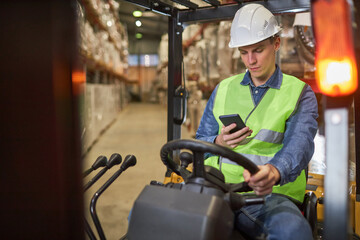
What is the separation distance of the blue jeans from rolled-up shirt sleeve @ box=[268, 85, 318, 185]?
0.39 feet

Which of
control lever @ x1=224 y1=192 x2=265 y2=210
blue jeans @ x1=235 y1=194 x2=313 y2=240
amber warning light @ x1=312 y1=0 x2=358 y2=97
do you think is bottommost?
blue jeans @ x1=235 y1=194 x2=313 y2=240

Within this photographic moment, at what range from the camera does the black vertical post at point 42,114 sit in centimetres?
85

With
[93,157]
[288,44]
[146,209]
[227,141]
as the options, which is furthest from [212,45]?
[146,209]

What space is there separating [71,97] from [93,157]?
17.7 feet

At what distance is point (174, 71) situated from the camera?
7.75ft

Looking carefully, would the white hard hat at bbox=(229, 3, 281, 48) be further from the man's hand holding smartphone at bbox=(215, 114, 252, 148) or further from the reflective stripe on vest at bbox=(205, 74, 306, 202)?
the man's hand holding smartphone at bbox=(215, 114, 252, 148)

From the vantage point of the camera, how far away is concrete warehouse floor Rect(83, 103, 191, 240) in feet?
10.8

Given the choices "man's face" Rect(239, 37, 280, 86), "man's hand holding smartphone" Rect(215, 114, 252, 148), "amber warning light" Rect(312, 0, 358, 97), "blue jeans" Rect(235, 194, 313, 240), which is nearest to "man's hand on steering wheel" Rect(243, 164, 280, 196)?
"blue jeans" Rect(235, 194, 313, 240)

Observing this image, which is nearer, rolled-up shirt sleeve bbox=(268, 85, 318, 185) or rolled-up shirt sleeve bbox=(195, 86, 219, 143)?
rolled-up shirt sleeve bbox=(268, 85, 318, 185)

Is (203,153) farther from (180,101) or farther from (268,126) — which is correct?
(180,101)

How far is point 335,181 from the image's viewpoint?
919mm

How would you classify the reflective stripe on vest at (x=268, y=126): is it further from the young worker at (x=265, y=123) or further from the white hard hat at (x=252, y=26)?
the white hard hat at (x=252, y=26)

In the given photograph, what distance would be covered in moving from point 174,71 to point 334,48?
60.9 inches

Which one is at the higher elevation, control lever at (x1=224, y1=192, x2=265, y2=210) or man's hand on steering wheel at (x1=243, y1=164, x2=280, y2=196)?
man's hand on steering wheel at (x1=243, y1=164, x2=280, y2=196)
